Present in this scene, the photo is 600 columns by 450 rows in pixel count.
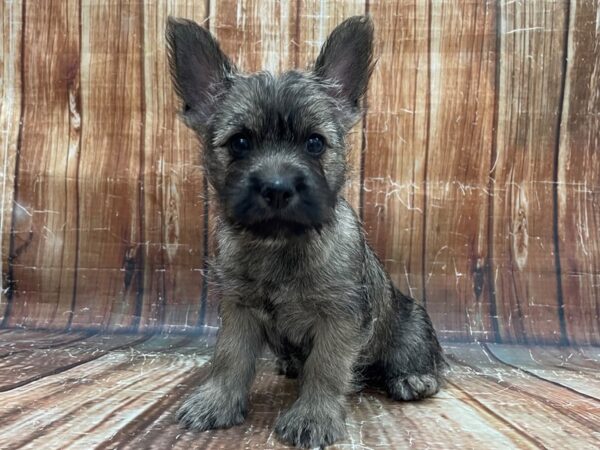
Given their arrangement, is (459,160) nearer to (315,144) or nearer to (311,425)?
(315,144)

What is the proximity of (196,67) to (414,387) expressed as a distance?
1930mm

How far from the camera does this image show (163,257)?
4121mm

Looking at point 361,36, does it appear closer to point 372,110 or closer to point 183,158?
point 372,110

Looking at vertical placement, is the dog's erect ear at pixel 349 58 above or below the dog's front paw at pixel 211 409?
above

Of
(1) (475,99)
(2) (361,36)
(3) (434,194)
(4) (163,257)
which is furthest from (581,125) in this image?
(4) (163,257)

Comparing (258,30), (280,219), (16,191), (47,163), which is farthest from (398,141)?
(16,191)

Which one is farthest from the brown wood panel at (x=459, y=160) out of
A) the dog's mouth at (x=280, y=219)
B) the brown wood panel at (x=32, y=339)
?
the brown wood panel at (x=32, y=339)

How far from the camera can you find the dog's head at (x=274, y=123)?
224 centimetres

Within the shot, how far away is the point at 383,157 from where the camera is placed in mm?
4105

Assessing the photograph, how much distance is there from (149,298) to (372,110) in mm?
2094

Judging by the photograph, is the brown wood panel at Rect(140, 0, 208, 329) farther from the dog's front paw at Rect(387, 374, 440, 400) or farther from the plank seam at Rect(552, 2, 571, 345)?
the plank seam at Rect(552, 2, 571, 345)

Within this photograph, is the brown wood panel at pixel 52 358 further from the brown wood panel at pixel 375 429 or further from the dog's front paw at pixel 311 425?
the dog's front paw at pixel 311 425

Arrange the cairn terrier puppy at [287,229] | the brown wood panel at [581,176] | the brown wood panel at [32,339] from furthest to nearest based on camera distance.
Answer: the brown wood panel at [581,176] → the brown wood panel at [32,339] → the cairn terrier puppy at [287,229]

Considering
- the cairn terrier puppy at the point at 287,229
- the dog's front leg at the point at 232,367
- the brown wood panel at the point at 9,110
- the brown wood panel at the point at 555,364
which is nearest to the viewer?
the cairn terrier puppy at the point at 287,229
